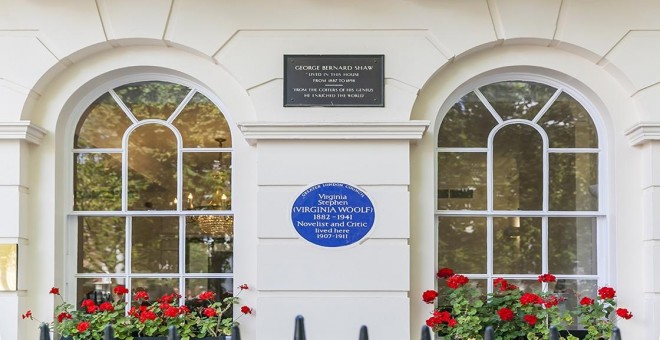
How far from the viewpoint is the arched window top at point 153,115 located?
256 inches

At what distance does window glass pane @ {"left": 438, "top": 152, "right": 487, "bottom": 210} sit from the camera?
21.0ft

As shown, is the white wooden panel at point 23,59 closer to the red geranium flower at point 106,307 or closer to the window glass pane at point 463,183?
the red geranium flower at point 106,307

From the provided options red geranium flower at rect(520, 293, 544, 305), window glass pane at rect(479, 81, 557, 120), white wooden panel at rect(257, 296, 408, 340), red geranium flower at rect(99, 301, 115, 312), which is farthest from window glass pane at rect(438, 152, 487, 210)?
red geranium flower at rect(99, 301, 115, 312)

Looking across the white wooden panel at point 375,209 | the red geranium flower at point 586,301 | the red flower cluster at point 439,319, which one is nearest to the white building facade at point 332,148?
the white wooden panel at point 375,209

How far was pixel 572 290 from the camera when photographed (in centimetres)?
634

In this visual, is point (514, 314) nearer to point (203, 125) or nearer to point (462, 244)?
point (462, 244)

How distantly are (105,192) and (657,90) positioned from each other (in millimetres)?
4743

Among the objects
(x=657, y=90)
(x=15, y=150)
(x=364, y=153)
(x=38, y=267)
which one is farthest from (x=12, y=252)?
(x=657, y=90)

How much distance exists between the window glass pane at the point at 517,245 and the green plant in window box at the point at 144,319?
85.3 inches

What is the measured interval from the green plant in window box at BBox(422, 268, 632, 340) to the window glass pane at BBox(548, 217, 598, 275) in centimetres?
33

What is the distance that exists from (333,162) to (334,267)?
85 centimetres

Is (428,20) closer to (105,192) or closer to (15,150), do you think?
(105,192)

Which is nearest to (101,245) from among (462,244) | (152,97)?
(152,97)

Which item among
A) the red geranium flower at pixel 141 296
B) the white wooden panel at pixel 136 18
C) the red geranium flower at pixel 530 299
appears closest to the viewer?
the red geranium flower at pixel 530 299
